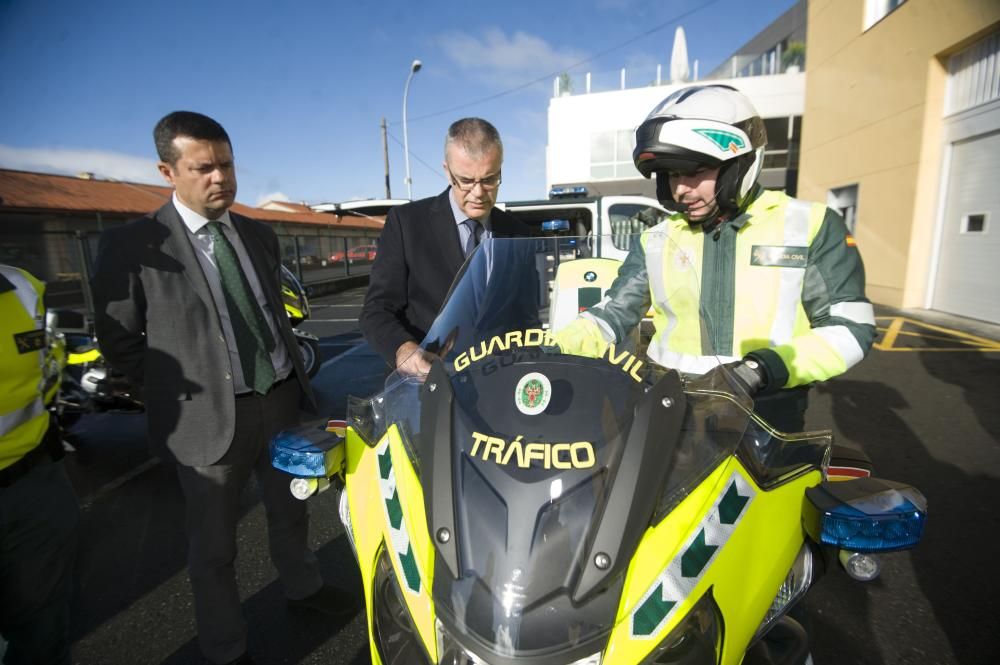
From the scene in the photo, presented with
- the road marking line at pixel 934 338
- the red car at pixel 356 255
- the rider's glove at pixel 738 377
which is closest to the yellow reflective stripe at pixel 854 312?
the rider's glove at pixel 738 377

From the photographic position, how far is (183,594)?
2662mm

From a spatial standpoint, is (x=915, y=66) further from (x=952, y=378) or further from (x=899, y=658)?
(x=899, y=658)

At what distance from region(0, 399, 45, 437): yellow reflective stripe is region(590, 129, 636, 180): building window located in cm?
2230

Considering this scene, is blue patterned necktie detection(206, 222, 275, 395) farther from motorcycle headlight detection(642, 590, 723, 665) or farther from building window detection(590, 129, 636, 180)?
building window detection(590, 129, 636, 180)

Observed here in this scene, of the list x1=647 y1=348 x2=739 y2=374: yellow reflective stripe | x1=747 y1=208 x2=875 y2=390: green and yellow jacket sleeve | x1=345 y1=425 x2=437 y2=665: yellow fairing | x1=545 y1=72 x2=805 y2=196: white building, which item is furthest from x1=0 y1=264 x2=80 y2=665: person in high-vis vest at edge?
x1=545 y1=72 x2=805 y2=196: white building

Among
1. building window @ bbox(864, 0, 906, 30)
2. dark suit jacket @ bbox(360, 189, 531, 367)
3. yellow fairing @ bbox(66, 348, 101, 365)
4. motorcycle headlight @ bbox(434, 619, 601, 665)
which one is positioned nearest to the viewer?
motorcycle headlight @ bbox(434, 619, 601, 665)

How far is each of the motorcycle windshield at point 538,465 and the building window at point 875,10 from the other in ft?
48.0

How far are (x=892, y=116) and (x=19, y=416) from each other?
14345 mm

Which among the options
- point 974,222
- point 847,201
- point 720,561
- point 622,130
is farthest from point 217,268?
point 622,130

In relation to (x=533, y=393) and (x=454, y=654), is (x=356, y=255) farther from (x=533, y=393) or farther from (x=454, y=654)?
(x=454, y=654)

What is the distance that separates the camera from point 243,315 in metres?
2.20

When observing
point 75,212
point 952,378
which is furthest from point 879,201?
point 75,212

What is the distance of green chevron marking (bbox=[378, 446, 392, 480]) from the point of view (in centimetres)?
122

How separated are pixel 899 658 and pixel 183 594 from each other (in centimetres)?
332
